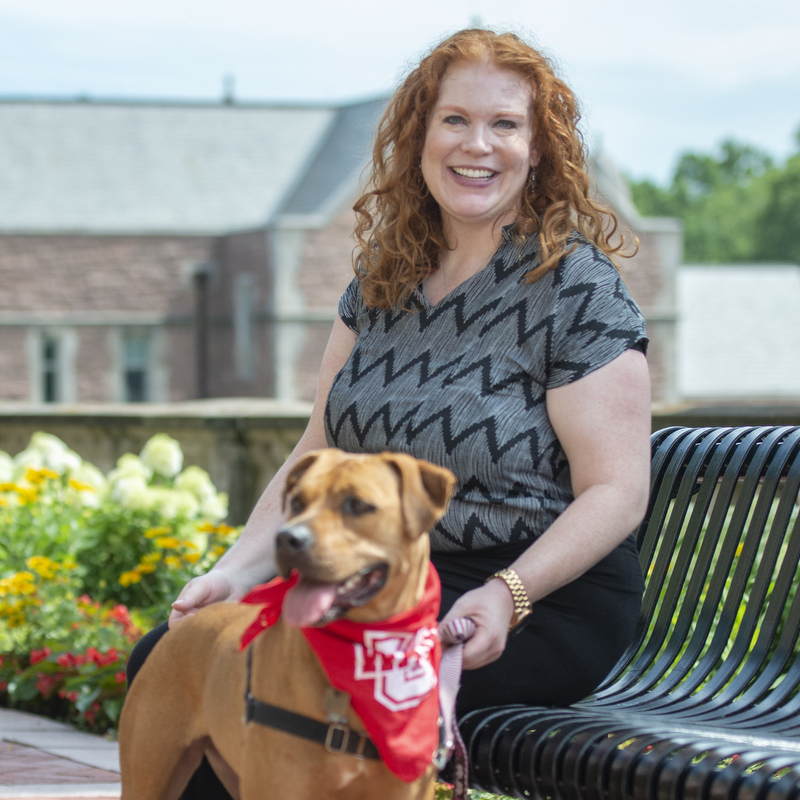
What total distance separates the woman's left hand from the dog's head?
0.27m

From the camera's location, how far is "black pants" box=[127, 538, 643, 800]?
107 inches

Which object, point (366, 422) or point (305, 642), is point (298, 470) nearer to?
point (305, 642)

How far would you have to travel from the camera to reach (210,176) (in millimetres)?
39031

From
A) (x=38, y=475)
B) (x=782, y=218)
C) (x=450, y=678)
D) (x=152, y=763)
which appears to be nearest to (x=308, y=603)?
(x=450, y=678)

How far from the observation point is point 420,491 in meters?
2.12

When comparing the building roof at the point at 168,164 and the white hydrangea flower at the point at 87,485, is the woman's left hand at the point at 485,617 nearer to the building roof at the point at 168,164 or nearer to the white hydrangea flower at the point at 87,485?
the white hydrangea flower at the point at 87,485

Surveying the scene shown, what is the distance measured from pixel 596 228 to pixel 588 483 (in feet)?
2.40

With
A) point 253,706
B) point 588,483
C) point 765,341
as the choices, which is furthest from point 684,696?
point 765,341

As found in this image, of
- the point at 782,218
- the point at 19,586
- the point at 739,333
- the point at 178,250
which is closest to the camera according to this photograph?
the point at 19,586

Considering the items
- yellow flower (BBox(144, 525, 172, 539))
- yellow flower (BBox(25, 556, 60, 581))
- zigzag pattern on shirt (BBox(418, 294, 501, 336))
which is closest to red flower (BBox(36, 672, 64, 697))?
yellow flower (BBox(25, 556, 60, 581))

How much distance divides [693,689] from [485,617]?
3.17 ft

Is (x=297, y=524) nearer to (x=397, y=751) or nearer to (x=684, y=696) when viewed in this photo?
(x=397, y=751)

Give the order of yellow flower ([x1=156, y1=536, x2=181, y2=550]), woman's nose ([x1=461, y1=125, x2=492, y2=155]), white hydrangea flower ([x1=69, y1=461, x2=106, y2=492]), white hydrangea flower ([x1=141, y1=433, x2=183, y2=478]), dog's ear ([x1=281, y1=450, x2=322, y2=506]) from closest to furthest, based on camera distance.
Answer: dog's ear ([x1=281, y1=450, x2=322, y2=506]) < woman's nose ([x1=461, y1=125, x2=492, y2=155]) < yellow flower ([x1=156, y1=536, x2=181, y2=550]) < white hydrangea flower ([x1=141, y1=433, x2=183, y2=478]) < white hydrangea flower ([x1=69, y1=461, x2=106, y2=492])

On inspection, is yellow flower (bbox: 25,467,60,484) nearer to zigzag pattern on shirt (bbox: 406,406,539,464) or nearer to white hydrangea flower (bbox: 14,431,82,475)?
white hydrangea flower (bbox: 14,431,82,475)
